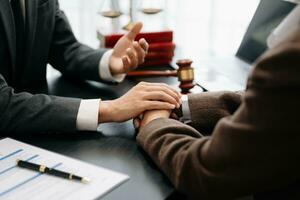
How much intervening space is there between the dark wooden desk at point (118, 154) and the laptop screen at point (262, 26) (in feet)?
1.89

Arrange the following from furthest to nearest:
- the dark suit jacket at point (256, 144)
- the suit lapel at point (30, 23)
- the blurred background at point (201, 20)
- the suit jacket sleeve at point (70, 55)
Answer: the blurred background at point (201, 20) < the suit jacket sleeve at point (70, 55) < the suit lapel at point (30, 23) < the dark suit jacket at point (256, 144)

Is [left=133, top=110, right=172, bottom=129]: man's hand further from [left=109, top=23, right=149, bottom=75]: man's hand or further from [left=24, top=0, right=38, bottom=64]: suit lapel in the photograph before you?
[left=24, top=0, right=38, bottom=64]: suit lapel

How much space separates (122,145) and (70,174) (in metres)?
0.18

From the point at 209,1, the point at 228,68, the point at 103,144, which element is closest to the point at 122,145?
the point at 103,144

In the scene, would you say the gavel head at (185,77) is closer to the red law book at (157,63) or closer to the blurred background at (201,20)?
the red law book at (157,63)

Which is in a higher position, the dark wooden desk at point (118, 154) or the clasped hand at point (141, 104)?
the clasped hand at point (141, 104)

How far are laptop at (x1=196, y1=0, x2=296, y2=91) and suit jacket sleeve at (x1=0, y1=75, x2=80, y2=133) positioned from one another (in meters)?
0.45

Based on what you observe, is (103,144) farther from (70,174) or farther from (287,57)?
(287,57)

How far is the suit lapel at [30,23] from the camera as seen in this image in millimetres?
1268

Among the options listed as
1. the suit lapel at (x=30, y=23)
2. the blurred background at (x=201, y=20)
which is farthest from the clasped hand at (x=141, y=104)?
the blurred background at (x=201, y=20)

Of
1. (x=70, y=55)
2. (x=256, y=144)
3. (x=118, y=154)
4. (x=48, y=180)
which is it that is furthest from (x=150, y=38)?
(x=256, y=144)

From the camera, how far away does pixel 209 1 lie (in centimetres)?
202

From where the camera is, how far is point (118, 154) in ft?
2.93

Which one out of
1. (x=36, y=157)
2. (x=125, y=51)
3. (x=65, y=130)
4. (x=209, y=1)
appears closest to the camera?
(x=36, y=157)
